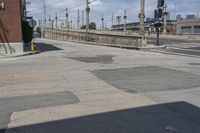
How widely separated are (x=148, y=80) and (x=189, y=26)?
10113 centimetres

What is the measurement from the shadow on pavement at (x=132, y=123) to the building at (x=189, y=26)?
101 m

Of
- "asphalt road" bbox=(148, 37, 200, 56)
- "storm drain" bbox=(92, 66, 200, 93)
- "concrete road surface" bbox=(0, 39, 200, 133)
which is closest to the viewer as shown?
"concrete road surface" bbox=(0, 39, 200, 133)

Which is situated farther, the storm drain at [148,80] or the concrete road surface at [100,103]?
the storm drain at [148,80]

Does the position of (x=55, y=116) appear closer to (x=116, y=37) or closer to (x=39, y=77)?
(x=39, y=77)

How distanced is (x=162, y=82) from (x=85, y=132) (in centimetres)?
621

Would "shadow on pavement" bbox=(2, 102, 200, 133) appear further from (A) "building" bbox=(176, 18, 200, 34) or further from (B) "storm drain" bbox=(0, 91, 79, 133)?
(A) "building" bbox=(176, 18, 200, 34)

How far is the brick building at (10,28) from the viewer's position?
25.4m

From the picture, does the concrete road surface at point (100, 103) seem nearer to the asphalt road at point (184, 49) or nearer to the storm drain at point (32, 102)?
the storm drain at point (32, 102)

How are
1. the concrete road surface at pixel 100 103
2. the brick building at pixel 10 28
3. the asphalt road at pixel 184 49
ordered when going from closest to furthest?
the concrete road surface at pixel 100 103 < the brick building at pixel 10 28 < the asphalt road at pixel 184 49

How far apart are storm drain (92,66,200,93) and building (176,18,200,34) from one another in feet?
309

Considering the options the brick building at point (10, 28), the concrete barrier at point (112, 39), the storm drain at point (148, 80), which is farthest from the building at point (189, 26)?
the storm drain at point (148, 80)

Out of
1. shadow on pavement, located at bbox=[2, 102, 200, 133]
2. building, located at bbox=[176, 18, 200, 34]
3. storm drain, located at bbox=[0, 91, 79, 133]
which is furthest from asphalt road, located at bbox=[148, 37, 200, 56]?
building, located at bbox=[176, 18, 200, 34]

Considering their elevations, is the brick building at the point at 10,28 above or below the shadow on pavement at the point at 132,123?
above

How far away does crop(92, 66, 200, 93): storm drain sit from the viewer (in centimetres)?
1057
